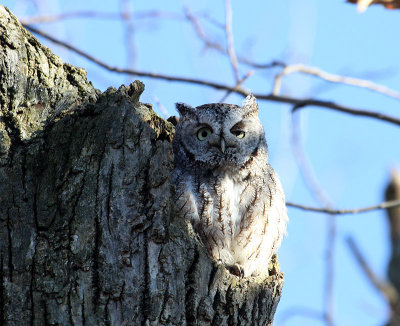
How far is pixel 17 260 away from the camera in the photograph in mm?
2250

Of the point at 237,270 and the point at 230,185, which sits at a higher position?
the point at 230,185

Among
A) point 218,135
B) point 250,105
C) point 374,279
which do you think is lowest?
point 218,135

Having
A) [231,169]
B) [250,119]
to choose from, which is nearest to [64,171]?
[231,169]

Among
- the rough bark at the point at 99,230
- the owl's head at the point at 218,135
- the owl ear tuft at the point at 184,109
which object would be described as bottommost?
the rough bark at the point at 99,230

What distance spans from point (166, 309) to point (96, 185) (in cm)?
59

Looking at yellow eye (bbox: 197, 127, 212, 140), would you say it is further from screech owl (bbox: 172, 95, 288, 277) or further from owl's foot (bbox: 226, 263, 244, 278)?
owl's foot (bbox: 226, 263, 244, 278)

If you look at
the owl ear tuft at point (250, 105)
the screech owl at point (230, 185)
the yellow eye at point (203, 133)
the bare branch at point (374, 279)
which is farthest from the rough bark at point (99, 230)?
the bare branch at point (374, 279)

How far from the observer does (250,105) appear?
375cm

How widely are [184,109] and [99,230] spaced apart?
1.59m

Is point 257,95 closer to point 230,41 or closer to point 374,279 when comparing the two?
point 230,41

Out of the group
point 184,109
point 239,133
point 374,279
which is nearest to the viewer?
point 239,133

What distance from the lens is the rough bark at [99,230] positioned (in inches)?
87.2

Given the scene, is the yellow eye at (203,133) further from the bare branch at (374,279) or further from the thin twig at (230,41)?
the bare branch at (374,279)

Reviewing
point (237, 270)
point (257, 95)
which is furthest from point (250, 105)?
point (237, 270)
